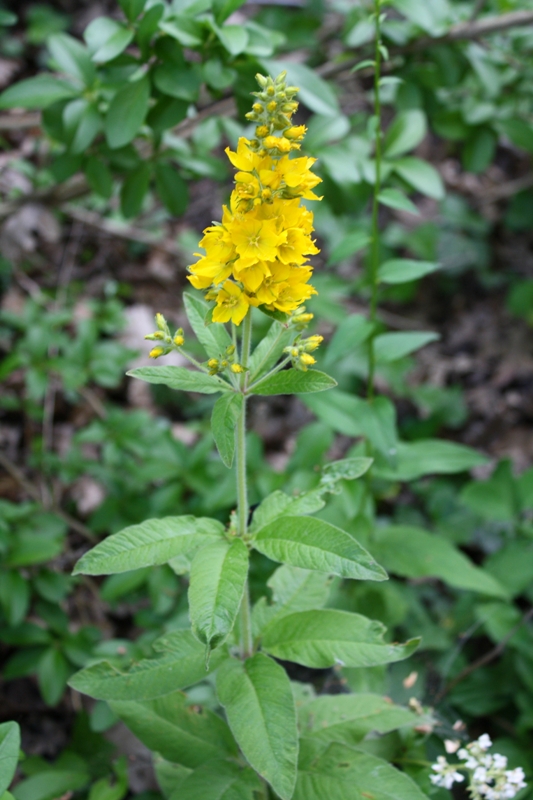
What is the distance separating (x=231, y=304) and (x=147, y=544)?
0.56 m

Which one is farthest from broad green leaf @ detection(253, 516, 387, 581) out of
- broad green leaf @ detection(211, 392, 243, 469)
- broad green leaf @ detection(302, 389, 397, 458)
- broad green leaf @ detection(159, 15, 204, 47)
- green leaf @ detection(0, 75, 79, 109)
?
green leaf @ detection(0, 75, 79, 109)

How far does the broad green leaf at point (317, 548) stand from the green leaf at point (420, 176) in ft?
5.82

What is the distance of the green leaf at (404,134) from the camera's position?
107 inches

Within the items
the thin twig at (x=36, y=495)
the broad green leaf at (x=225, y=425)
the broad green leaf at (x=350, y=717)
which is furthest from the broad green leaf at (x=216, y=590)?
the thin twig at (x=36, y=495)

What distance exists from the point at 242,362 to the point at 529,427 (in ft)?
10.00

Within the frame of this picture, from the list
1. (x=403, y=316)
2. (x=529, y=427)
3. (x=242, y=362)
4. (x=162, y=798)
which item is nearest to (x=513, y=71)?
(x=403, y=316)

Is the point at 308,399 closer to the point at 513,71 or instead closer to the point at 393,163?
the point at 393,163

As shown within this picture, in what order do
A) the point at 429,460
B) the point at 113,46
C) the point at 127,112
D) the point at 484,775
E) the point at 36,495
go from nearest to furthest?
the point at 484,775
the point at 113,46
the point at 127,112
the point at 429,460
the point at 36,495

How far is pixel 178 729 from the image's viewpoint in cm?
178

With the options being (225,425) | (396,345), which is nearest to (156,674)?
(225,425)

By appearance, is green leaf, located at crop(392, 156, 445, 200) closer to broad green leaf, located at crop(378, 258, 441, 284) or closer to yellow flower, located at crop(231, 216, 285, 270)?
broad green leaf, located at crop(378, 258, 441, 284)

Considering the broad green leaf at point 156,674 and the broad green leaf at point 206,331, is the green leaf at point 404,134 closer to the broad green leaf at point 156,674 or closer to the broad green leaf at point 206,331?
the broad green leaf at point 206,331

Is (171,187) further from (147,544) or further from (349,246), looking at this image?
(147,544)

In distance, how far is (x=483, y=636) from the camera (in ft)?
9.74
